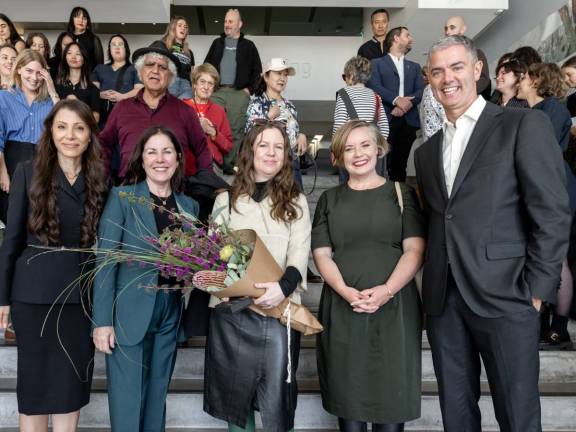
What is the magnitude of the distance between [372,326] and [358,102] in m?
2.47

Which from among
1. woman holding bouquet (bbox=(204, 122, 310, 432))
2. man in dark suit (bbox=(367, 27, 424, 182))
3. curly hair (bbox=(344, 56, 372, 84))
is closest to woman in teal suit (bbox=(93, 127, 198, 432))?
woman holding bouquet (bbox=(204, 122, 310, 432))

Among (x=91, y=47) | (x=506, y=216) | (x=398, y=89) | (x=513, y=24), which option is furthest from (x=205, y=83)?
(x=513, y=24)

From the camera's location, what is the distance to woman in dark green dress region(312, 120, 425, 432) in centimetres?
225

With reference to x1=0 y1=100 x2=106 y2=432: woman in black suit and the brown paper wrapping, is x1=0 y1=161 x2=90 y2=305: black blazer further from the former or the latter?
the brown paper wrapping

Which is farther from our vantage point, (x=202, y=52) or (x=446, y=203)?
(x=202, y=52)

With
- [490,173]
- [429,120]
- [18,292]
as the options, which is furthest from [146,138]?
[429,120]

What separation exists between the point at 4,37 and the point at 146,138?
3807 mm

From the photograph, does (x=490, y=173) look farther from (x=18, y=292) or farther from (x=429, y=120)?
(x=429, y=120)

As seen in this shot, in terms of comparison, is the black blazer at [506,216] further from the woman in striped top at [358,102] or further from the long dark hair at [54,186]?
the woman in striped top at [358,102]

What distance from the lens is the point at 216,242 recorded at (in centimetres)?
205

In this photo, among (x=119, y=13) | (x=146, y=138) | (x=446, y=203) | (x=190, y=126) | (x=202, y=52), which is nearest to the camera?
(x=446, y=203)

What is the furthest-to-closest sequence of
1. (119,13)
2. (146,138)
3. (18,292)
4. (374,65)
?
1. (119,13)
2. (374,65)
3. (146,138)
4. (18,292)

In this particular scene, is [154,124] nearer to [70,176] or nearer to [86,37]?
[70,176]

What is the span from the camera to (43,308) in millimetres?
2211
